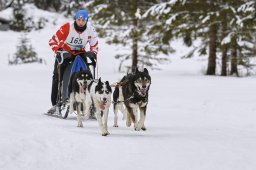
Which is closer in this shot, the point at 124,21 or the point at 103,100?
the point at 103,100

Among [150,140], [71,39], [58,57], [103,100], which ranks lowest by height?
[150,140]

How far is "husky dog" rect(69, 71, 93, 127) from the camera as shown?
7.83m

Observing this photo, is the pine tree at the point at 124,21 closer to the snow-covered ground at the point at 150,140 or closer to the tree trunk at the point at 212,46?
the tree trunk at the point at 212,46

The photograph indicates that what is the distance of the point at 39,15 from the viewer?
43.8 meters

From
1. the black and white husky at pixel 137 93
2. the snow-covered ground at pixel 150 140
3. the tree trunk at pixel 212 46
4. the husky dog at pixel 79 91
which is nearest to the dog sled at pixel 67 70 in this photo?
the snow-covered ground at pixel 150 140

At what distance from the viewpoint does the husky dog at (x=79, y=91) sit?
308 inches

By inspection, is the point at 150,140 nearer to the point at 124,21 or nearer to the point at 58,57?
the point at 58,57

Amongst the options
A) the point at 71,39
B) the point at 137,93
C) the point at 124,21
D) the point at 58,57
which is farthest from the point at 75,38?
the point at 124,21

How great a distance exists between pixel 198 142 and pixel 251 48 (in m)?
16.0

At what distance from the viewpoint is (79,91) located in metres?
7.93

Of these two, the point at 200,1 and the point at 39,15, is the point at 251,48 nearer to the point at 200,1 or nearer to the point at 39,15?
the point at 200,1

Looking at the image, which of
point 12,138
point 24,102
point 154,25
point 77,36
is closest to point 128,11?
point 154,25

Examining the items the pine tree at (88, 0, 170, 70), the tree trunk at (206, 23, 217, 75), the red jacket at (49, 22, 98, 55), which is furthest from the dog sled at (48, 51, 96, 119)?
the pine tree at (88, 0, 170, 70)

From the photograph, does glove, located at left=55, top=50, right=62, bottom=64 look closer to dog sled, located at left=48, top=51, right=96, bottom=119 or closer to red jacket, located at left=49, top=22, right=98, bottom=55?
dog sled, located at left=48, top=51, right=96, bottom=119
